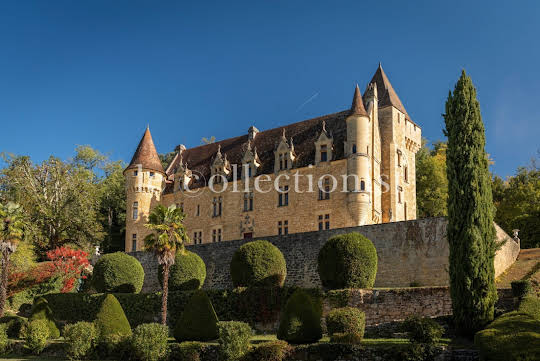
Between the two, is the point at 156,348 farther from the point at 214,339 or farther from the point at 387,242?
the point at 387,242

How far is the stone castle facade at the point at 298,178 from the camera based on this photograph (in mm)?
33969

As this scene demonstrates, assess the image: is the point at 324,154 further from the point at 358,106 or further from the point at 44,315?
the point at 44,315

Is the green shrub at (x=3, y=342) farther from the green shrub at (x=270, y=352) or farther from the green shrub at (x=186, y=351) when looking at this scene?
the green shrub at (x=270, y=352)

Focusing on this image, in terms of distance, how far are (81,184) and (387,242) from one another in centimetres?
2839

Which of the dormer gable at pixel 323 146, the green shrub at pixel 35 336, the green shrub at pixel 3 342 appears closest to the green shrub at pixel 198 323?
the green shrub at pixel 35 336

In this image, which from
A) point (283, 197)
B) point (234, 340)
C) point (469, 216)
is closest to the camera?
point (469, 216)

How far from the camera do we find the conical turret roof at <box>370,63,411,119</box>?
37.0 meters

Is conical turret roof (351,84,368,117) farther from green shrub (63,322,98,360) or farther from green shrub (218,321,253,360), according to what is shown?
green shrub (63,322,98,360)

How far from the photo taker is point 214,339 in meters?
20.4

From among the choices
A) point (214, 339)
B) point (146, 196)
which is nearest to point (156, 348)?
point (214, 339)

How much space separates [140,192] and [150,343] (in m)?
23.0

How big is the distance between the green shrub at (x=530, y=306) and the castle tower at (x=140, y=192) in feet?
92.8

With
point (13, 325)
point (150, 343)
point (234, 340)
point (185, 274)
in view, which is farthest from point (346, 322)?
point (13, 325)

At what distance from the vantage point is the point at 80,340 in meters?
20.9
